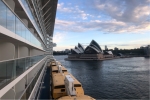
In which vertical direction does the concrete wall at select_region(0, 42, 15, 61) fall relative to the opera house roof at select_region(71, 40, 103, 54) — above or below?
below

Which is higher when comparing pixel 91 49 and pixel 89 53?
pixel 91 49

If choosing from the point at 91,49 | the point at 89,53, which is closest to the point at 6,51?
the point at 91,49

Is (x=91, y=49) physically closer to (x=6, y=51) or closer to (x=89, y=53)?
(x=89, y=53)

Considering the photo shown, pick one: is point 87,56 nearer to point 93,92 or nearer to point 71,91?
point 93,92

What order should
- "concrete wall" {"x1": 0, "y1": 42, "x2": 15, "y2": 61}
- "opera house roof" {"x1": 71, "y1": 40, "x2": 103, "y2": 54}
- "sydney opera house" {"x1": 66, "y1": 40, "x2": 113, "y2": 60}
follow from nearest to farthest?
1. "concrete wall" {"x1": 0, "y1": 42, "x2": 15, "y2": 61}
2. "sydney opera house" {"x1": 66, "y1": 40, "x2": 113, "y2": 60}
3. "opera house roof" {"x1": 71, "y1": 40, "x2": 103, "y2": 54}

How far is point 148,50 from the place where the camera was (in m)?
165

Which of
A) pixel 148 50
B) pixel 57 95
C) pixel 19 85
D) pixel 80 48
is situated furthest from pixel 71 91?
pixel 148 50

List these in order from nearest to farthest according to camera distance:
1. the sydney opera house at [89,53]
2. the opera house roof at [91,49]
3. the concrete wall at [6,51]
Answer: the concrete wall at [6,51]
the sydney opera house at [89,53]
the opera house roof at [91,49]

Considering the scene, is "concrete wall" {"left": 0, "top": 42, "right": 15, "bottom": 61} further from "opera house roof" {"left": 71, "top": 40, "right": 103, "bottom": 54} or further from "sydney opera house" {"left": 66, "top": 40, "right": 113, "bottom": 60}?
"opera house roof" {"left": 71, "top": 40, "right": 103, "bottom": 54}

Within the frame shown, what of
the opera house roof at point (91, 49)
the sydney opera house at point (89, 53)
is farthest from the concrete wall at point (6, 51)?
the opera house roof at point (91, 49)

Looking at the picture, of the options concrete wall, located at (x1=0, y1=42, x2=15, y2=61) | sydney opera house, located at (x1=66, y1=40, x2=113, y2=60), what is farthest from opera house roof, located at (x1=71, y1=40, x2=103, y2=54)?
concrete wall, located at (x1=0, y1=42, x2=15, y2=61)

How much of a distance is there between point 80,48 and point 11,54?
119656 millimetres

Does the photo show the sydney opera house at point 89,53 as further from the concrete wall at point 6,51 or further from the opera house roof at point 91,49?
the concrete wall at point 6,51

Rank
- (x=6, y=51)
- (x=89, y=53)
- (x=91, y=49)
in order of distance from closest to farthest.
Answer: (x=6, y=51) < (x=91, y=49) < (x=89, y=53)
